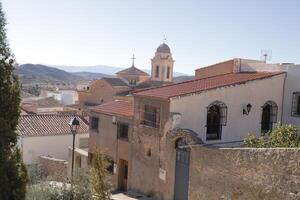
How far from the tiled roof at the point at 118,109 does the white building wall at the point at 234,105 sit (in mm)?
4543

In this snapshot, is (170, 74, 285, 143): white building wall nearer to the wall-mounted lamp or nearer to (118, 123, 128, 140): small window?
the wall-mounted lamp

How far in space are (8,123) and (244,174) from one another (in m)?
7.76

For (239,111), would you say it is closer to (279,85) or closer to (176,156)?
(279,85)

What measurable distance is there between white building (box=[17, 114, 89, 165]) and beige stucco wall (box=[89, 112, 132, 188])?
876cm

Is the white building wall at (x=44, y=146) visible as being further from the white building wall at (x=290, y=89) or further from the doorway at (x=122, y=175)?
the white building wall at (x=290, y=89)

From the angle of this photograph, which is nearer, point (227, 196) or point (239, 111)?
point (227, 196)

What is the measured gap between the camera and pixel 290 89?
2208cm

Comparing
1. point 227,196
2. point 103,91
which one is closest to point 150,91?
point 227,196

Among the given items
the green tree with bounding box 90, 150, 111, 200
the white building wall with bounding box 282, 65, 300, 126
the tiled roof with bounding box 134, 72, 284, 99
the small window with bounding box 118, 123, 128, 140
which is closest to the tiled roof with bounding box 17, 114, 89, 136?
the small window with bounding box 118, 123, 128, 140

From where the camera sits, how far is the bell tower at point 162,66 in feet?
189

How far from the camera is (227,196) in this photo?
1420 cm

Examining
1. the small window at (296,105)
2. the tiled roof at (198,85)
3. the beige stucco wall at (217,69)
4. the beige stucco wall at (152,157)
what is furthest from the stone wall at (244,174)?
the beige stucco wall at (217,69)

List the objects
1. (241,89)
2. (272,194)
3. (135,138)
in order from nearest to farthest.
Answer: (272,194)
(241,89)
(135,138)

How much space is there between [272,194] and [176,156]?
700cm
